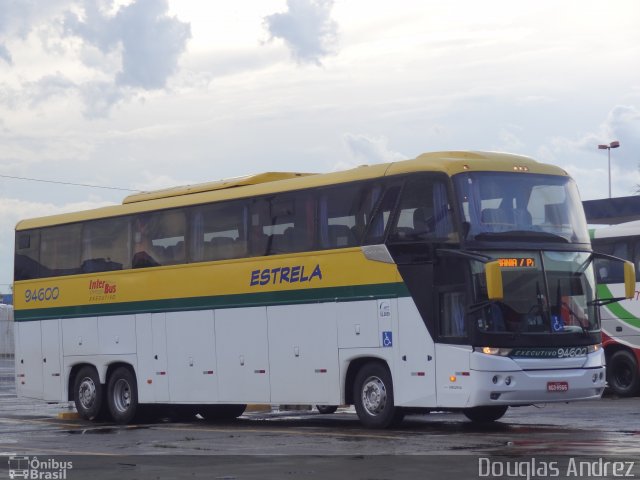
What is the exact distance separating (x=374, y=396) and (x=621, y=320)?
420 inches

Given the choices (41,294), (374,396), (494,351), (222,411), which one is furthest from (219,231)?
(494,351)

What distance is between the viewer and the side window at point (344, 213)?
19.5 metres

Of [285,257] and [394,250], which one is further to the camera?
[285,257]

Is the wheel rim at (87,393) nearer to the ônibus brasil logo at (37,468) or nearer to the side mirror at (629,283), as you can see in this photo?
the ônibus brasil logo at (37,468)

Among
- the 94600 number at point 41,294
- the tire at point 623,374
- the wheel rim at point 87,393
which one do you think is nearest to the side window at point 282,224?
the wheel rim at point 87,393

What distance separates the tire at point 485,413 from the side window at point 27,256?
31.9 feet

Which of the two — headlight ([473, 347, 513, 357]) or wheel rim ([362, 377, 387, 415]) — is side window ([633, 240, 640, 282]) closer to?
→ wheel rim ([362, 377, 387, 415])

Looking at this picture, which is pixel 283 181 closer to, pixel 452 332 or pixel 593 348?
→ pixel 452 332

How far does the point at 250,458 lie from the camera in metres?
14.7

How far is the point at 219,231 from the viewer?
22.1m

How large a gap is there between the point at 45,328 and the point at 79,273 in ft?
5.37

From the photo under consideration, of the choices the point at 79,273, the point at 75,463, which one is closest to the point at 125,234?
the point at 79,273

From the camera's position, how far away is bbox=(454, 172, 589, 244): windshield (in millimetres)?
18375

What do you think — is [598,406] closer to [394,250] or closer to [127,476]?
[394,250]
